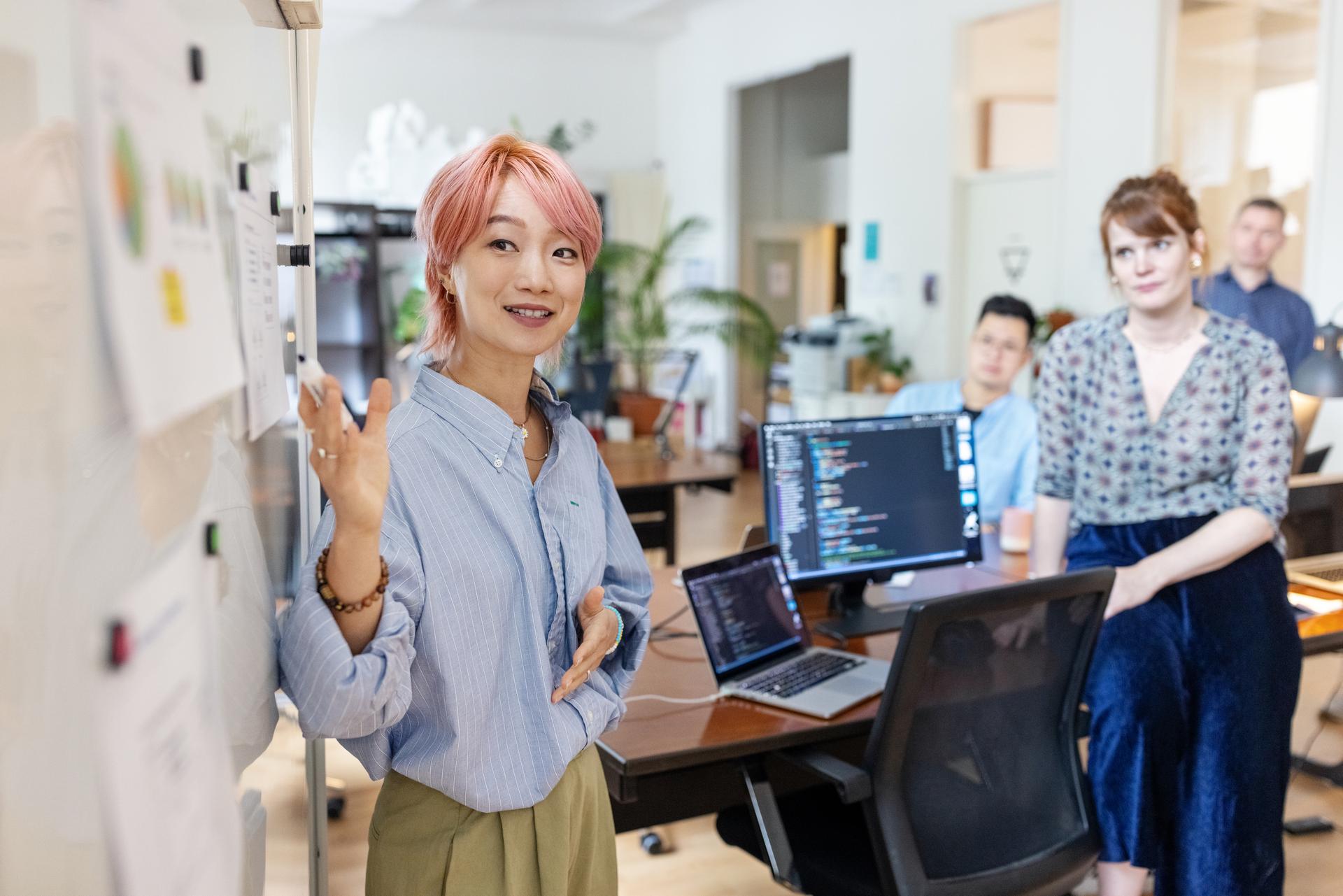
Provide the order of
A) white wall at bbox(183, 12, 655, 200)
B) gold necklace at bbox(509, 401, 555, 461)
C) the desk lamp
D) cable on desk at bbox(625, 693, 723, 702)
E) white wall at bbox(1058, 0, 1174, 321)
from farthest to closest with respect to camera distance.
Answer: white wall at bbox(183, 12, 655, 200) < white wall at bbox(1058, 0, 1174, 321) < the desk lamp < cable on desk at bbox(625, 693, 723, 702) < gold necklace at bbox(509, 401, 555, 461)

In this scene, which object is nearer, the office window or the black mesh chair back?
the black mesh chair back

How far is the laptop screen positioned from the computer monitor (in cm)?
16

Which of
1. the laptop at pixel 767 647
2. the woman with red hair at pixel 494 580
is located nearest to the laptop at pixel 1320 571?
the laptop at pixel 767 647

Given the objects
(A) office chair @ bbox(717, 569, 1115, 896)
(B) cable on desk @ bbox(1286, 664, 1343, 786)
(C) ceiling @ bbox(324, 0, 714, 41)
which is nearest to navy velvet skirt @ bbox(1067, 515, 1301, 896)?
(A) office chair @ bbox(717, 569, 1115, 896)

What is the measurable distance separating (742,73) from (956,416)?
23.3 feet

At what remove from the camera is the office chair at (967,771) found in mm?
1715

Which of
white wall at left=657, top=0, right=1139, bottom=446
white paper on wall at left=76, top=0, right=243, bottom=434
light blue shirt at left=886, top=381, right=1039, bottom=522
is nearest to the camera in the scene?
white paper on wall at left=76, top=0, right=243, bottom=434

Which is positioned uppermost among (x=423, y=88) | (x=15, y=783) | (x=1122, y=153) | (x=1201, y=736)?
(x=423, y=88)

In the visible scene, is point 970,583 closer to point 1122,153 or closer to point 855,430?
point 855,430

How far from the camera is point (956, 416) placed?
2551mm

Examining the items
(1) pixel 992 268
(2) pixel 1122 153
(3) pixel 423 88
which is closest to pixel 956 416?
(2) pixel 1122 153

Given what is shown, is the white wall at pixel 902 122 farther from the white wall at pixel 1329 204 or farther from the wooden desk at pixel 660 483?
the wooden desk at pixel 660 483

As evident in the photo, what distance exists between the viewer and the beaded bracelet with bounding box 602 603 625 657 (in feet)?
4.38

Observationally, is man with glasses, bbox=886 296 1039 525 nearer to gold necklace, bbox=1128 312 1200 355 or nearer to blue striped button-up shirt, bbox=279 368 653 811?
gold necklace, bbox=1128 312 1200 355
